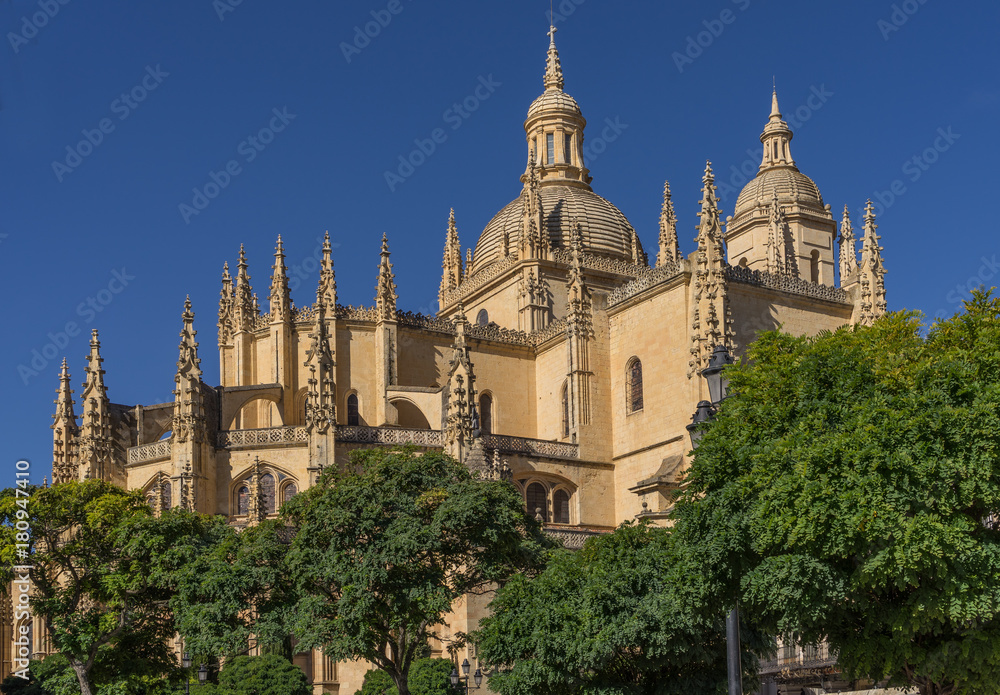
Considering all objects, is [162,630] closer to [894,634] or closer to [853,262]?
[894,634]

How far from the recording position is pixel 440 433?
42906mm

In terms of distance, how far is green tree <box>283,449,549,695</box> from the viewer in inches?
1035

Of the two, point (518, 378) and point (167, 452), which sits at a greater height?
point (518, 378)

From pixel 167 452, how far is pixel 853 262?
1085 inches

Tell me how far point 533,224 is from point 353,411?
13744 mm

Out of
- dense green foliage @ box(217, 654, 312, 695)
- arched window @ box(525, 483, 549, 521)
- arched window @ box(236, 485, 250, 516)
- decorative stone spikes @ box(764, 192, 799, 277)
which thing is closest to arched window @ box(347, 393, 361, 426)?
arched window @ box(236, 485, 250, 516)

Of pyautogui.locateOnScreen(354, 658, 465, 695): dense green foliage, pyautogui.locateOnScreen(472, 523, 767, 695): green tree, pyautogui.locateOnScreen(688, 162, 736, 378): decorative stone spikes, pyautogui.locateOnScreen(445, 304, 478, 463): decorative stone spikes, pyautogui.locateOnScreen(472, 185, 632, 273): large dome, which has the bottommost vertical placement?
pyautogui.locateOnScreen(354, 658, 465, 695): dense green foliage

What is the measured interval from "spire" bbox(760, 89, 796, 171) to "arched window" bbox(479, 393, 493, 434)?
754 inches

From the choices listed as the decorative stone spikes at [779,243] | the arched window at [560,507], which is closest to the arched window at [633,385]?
the arched window at [560,507]

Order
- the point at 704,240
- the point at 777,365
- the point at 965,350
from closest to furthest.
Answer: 1. the point at 965,350
2. the point at 777,365
3. the point at 704,240

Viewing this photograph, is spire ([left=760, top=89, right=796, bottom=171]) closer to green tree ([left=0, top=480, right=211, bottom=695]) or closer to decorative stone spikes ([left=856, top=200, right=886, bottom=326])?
decorative stone spikes ([left=856, top=200, right=886, bottom=326])

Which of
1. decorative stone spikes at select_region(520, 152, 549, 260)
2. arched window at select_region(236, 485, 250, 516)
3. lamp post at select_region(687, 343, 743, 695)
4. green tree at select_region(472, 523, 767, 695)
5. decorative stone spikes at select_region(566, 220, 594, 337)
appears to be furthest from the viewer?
decorative stone spikes at select_region(520, 152, 549, 260)

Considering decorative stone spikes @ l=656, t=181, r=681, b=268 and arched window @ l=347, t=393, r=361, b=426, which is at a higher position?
decorative stone spikes @ l=656, t=181, r=681, b=268

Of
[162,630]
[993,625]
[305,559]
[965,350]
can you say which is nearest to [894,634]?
[993,625]
